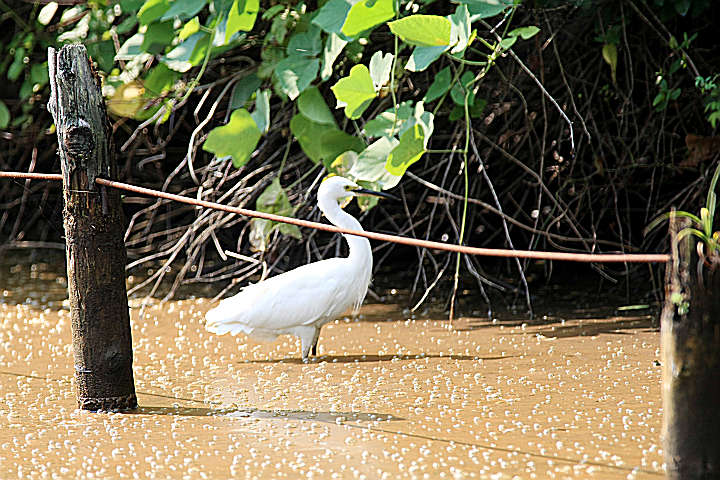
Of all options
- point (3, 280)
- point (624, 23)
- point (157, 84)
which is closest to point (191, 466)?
point (157, 84)

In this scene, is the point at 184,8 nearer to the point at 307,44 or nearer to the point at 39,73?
the point at 307,44

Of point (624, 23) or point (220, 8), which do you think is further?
point (624, 23)

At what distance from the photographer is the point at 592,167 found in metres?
4.83

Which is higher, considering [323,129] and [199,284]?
[323,129]

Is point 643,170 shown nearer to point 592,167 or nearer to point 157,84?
point 592,167

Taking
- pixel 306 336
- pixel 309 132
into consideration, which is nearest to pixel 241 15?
pixel 309 132

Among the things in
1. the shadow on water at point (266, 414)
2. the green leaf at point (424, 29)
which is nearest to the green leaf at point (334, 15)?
the green leaf at point (424, 29)

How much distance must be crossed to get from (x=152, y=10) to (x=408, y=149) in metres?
1.21

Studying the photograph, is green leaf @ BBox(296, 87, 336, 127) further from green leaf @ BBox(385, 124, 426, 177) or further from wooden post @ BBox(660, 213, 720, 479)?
wooden post @ BBox(660, 213, 720, 479)

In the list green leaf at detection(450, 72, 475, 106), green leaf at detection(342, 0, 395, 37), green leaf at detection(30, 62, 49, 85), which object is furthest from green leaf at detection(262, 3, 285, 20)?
green leaf at detection(30, 62, 49, 85)

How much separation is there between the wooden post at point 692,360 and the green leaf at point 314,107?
2.26 metres

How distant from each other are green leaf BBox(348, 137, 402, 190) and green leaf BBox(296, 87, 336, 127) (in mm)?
409

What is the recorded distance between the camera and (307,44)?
3.80m

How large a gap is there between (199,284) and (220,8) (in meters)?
2.08
